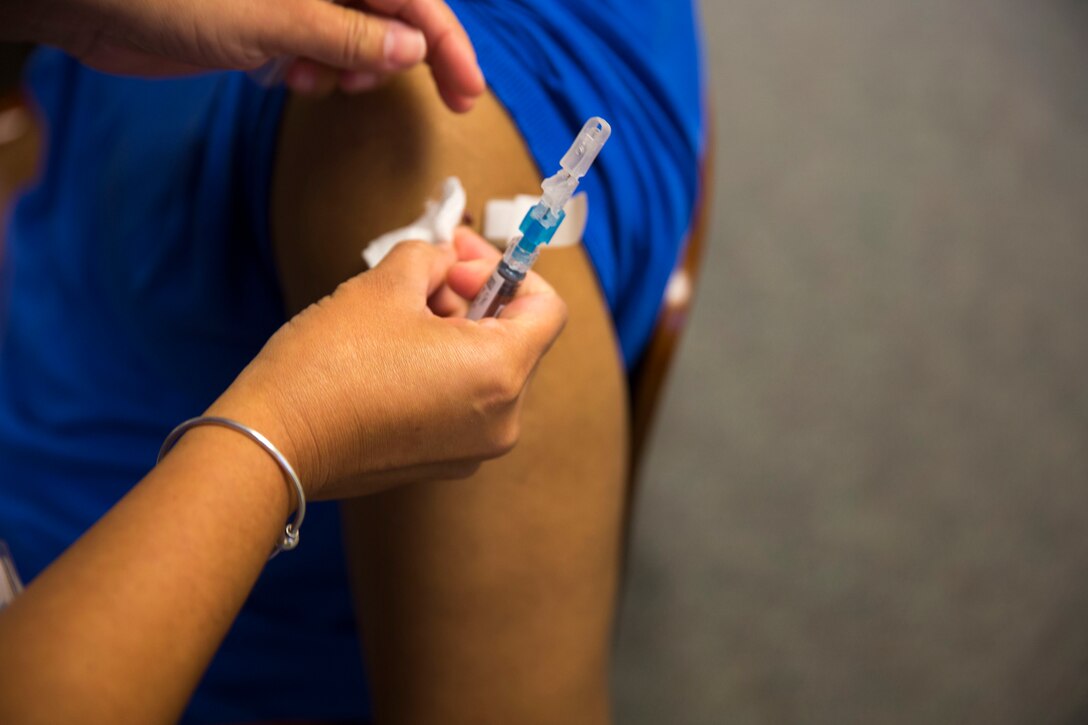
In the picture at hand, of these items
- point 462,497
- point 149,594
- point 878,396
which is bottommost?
point 878,396

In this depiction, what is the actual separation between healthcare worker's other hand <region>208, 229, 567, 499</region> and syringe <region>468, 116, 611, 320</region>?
0.07 feet

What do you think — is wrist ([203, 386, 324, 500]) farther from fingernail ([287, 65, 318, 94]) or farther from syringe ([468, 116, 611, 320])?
fingernail ([287, 65, 318, 94])

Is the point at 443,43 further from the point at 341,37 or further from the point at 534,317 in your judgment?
the point at 534,317

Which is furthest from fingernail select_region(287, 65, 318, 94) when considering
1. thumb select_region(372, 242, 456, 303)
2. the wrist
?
the wrist

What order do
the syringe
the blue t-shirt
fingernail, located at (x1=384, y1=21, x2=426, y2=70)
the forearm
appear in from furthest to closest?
the blue t-shirt
fingernail, located at (x1=384, y1=21, x2=426, y2=70)
the syringe
the forearm

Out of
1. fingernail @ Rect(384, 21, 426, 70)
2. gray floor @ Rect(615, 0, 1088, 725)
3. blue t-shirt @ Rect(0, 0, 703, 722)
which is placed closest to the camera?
fingernail @ Rect(384, 21, 426, 70)

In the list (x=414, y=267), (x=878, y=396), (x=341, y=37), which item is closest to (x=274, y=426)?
(x=414, y=267)

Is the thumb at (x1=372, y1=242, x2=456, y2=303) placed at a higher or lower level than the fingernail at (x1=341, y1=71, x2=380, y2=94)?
lower

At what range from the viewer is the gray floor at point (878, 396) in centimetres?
144

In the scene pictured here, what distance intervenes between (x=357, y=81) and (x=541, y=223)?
224 millimetres

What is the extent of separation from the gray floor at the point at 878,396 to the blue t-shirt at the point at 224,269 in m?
0.76

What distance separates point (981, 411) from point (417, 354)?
1517 millimetres

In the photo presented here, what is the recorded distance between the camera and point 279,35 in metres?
0.58

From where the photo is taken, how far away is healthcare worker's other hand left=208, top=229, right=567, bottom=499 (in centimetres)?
46
